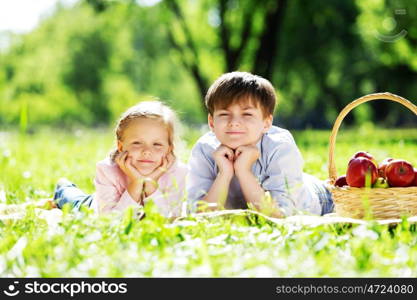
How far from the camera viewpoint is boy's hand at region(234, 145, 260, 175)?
3789mm

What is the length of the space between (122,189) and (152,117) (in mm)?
484

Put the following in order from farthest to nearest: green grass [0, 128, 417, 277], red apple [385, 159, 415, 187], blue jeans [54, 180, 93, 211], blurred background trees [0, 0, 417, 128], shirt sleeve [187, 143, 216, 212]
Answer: blurred background trees [0, 0, 417, 128]
blue jeans [54, 180, 93, 211]
shirt sleeve [187, 143, 216, 212]
red apple [385, 159, 415, 187]
green grass [0, 128, 417, 277]

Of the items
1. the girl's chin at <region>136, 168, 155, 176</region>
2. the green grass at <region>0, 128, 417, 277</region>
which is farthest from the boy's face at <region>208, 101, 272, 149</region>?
the green grass at <region>0, 128, 417, 277</region>

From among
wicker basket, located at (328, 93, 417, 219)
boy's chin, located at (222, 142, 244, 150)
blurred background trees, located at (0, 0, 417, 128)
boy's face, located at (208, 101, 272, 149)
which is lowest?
wicker basket, located at (328, 93, 417, 219)

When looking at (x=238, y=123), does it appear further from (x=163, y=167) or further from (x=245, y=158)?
(x=163, y=167)

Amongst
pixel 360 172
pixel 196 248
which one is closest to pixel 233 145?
pixel 360 172

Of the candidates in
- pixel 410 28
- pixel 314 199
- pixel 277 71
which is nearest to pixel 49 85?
pixel 277 71

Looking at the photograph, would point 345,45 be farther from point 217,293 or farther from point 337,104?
point 217,293

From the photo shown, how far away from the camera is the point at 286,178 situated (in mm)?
3846

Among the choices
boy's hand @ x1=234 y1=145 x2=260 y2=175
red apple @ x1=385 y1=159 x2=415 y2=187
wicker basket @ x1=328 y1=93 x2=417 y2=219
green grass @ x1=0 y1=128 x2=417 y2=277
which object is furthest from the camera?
boy's hand @ x1=234 y1=145 x2=260 y2=175

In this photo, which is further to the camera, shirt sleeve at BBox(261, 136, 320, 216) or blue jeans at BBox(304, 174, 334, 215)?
blue jeans at BBox(304, 174, 334, 215)

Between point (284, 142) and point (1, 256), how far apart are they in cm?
196

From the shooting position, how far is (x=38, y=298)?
222 cm

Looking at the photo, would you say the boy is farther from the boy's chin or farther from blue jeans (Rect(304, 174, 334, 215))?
blue jeans (Rect(304, 174, 334, 215))
